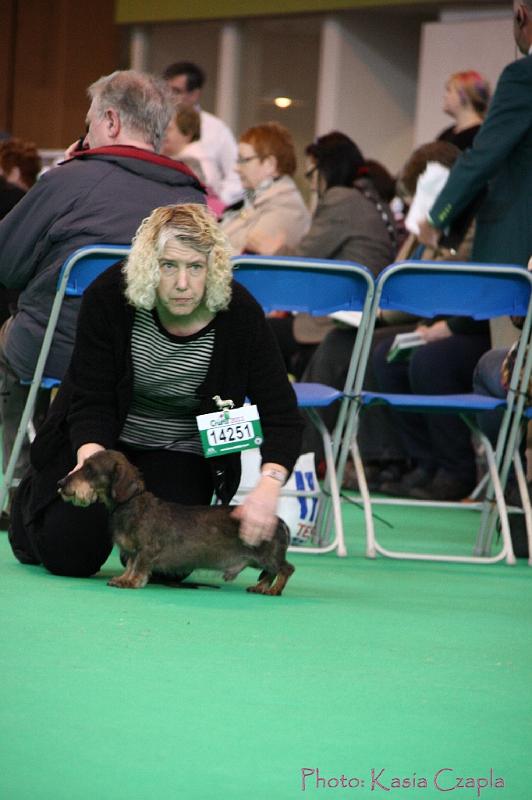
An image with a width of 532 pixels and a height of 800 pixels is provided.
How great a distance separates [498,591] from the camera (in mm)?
3977

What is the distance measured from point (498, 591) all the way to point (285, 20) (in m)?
10.3

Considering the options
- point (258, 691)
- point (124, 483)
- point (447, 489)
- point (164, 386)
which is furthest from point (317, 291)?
point (258, 691)

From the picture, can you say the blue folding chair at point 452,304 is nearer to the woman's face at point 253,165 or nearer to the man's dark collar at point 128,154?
the man's dark collar at point 128,154

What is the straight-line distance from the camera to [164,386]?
3.59 meters

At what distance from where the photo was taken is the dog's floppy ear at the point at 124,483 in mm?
3357

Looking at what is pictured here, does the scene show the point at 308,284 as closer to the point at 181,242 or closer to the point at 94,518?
the point at 181,242

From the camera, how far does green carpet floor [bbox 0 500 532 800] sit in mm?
1948

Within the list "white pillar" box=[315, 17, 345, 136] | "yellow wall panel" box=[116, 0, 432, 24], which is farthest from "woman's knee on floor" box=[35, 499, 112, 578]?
"white pillar" box=[315, 17, 345, 136]

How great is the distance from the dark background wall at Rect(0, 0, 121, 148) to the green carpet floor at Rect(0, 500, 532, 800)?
1168cm

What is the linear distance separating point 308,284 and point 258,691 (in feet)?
7.10

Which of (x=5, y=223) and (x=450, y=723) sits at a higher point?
(x=5, y=223)

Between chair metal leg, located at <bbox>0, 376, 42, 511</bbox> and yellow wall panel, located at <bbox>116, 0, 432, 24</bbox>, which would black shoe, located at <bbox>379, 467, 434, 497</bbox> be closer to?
chair metal leg, located at <bbox>0, 376, 42, 511</bbox>

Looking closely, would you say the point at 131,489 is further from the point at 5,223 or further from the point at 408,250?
the point at 408,250

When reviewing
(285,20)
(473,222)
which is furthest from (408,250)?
(285,20)
